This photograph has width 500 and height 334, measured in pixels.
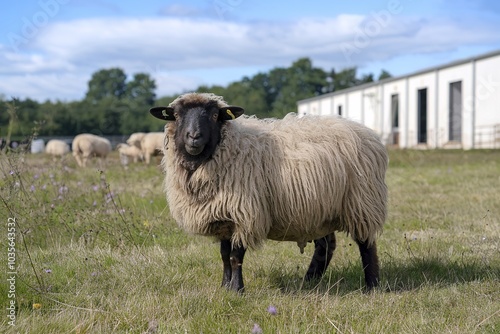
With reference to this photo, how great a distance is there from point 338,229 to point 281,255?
1.01 metres

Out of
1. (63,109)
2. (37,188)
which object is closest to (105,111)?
(63,109)

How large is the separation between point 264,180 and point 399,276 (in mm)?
1554

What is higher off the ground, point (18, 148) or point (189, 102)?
point (189, 102)

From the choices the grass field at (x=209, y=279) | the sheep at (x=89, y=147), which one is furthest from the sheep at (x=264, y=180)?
the sheep at (x=89, y=147)

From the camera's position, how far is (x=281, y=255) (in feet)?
19.4

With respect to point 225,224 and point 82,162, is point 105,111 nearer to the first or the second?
point 82,162

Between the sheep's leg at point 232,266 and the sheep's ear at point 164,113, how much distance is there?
3.84 ft

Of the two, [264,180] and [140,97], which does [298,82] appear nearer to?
[140,97]

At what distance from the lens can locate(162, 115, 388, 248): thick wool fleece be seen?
4.64 metres

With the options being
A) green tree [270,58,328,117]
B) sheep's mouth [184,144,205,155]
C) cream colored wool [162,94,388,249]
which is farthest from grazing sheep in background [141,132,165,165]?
A: green tree [270,58,328,117]

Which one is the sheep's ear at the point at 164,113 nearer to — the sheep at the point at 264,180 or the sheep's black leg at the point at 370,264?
the sheep at the point at 264,180

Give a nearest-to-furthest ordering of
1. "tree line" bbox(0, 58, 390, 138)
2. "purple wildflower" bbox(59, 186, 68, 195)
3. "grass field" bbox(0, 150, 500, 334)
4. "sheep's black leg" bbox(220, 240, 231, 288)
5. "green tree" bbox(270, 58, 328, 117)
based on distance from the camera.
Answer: "grass field" bbox(0, 150, 500, 334), "sheep's black leg" bbox(220, 240, 231, 288), "purple wildflower" bbox(59, 186, 68, 195), "tree line" bbox(0, 58, 390, 138), "green tree" bbox(270, 58, 328, 117)

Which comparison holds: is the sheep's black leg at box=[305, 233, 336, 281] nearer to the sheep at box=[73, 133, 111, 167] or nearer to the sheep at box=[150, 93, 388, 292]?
the sheep at box=[150, 93, 388, 292]

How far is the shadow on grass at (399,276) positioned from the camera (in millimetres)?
4750
